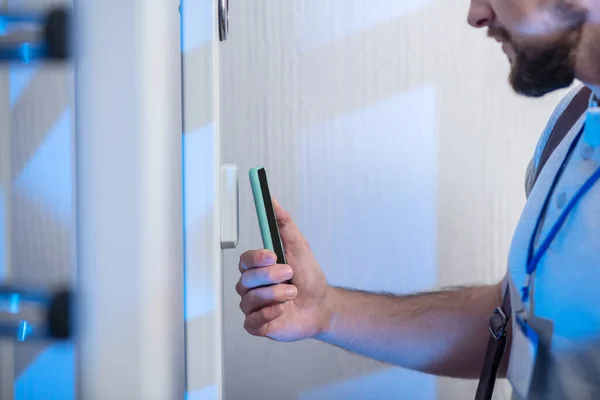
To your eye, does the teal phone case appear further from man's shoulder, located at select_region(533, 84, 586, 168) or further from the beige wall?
man's shoulder, located at select_region(533, 84, 586, 168)

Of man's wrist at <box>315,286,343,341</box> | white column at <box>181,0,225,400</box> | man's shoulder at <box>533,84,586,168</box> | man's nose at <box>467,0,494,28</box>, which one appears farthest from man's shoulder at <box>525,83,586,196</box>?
white column at <box>181,0,225,400</box>

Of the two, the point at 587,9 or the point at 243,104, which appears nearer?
the point at 587,9

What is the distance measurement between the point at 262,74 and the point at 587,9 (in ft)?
1.37

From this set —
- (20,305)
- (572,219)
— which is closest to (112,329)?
(20,305)

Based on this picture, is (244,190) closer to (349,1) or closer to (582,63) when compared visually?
(349,1)

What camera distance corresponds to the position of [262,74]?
65cm

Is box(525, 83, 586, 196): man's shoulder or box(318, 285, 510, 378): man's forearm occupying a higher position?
box(525, 83, 586, 196): man's shoulder

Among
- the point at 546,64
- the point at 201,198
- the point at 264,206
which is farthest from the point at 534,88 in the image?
the point at 201,198

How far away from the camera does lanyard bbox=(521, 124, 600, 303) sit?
446mm

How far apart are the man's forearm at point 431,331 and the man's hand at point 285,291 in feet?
0.29

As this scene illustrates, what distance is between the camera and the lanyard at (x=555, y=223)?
446mm

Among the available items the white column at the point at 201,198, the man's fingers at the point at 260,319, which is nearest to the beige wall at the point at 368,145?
the man's fingers at the point at 260,319

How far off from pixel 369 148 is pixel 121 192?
54 centimetres

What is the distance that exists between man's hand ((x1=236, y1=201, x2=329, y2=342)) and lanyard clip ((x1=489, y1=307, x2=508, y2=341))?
0.60 feet
